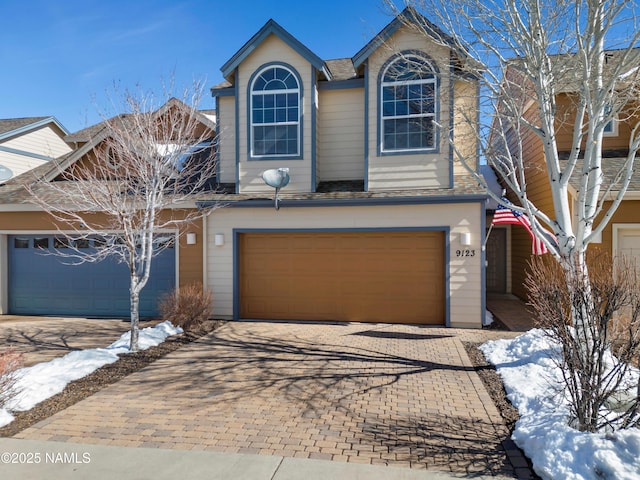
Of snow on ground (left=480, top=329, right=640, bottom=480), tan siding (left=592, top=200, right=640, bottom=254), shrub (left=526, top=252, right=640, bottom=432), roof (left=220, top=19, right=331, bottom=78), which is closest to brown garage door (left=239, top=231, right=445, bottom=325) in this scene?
tan siding (left=592, top=200, right=640, bottom=254)

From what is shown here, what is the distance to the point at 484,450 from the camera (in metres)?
3.99

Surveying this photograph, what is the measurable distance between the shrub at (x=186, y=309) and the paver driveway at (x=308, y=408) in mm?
1448

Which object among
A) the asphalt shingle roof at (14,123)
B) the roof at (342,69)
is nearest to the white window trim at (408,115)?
the roof at (342,69)

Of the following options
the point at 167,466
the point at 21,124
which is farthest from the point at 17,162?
the point at 167,466

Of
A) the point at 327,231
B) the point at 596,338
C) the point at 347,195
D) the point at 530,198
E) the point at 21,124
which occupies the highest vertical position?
the point at 21,124

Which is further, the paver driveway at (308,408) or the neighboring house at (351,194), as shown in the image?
Result: the neighboring house at (351,194)

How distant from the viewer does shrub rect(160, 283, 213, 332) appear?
30.0ft

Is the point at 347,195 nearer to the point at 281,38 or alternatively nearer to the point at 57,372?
the point at 281,38

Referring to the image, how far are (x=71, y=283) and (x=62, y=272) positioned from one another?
397 millimetres

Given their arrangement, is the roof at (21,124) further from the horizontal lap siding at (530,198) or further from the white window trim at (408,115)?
the horizontal lap siding at (530,198)

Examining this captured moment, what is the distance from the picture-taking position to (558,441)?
147 inches

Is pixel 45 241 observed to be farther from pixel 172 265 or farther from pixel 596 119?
pixel 596 119

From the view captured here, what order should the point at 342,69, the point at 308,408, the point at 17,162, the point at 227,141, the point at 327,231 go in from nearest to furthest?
the point at 308,408 → the point at 327,231 → the point at 227,141 → the point at 342,69 → the point at 17,162

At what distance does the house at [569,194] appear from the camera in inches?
357
